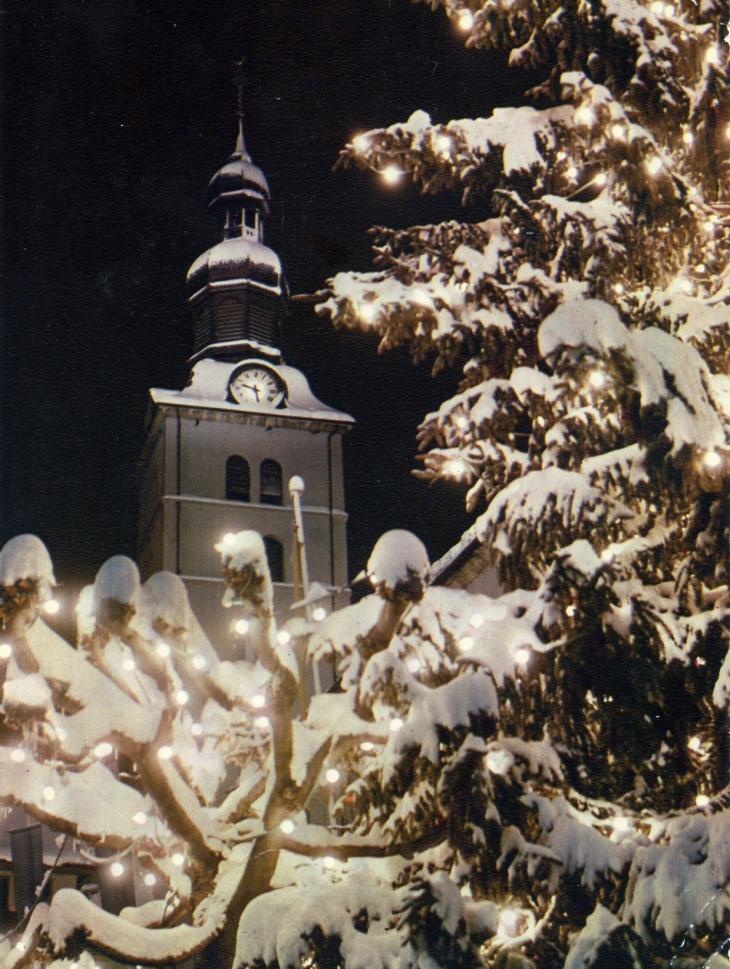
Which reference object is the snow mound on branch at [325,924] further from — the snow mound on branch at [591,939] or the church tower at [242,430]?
the church tower at [242,430]

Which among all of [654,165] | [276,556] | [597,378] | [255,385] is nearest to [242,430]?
[255,385]

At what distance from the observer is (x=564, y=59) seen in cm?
555

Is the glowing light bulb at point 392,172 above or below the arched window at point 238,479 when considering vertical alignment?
above

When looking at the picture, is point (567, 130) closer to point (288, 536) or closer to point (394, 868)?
point (394, 868)

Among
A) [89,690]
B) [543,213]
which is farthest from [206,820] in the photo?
[543,213]

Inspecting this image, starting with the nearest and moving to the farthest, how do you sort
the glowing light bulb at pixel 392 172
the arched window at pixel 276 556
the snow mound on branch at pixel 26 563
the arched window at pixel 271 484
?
the snow mound on branch at pixel 26 563 → the glowing light bulb at pixel 392 172 → the arched window at pixel 276 556 → the arched window at pixel 271 484

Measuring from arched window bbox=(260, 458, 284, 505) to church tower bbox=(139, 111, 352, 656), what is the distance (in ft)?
0.10

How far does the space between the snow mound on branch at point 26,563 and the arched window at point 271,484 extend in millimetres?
22786

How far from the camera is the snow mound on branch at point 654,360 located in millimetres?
4570

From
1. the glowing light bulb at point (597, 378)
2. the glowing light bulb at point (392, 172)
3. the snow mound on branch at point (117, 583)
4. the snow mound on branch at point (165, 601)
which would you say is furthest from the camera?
the glowing light bulb at point (392, 172)

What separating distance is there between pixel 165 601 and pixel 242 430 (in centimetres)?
2306

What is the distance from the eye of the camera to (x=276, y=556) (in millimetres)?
27141

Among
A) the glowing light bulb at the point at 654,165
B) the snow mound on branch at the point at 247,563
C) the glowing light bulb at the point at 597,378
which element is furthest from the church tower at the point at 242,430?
the glowing light bulb at the point at 597,378

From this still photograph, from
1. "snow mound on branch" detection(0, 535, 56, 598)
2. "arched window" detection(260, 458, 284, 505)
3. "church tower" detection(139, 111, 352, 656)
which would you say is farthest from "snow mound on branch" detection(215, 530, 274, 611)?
"arched window" detection(260, 458, 284, 505)
